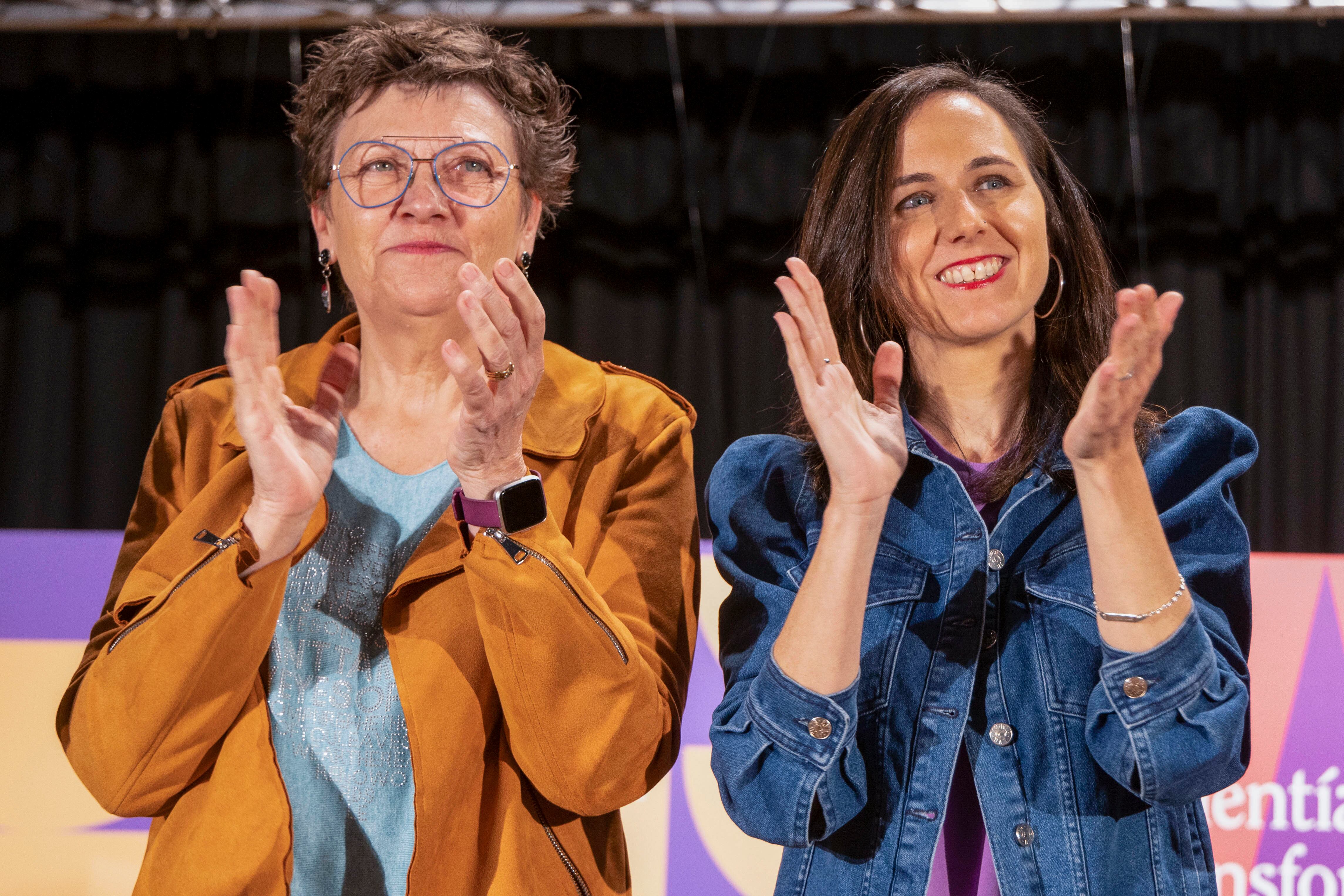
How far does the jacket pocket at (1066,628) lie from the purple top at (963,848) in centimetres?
14

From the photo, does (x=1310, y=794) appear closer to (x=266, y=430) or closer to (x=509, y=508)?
(x=509, y=508)

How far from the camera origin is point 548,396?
1.71 metres

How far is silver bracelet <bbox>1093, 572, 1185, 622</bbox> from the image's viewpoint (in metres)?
1.28

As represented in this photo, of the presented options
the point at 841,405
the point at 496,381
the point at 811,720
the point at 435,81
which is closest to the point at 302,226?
the point at 435,81

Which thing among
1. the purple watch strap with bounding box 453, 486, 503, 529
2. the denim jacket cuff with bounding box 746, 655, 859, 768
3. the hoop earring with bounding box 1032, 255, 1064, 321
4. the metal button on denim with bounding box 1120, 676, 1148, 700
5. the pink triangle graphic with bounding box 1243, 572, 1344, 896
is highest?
the hoop earring with bounding box 1032, 255, 1064, 321

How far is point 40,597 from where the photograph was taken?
2291 mm

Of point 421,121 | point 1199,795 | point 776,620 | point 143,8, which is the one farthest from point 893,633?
point 143,8

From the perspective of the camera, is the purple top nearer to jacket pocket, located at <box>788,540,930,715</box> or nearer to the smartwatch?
jacket pocket, located at <box>788,540,930,715</box>

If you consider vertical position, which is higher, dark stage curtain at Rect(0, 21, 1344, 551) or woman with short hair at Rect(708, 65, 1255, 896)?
dark stage curtain at Rect(0, 21, 1344, 551)

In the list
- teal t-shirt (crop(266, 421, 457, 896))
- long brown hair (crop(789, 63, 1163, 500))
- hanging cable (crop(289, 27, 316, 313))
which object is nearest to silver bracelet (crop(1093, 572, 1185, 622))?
long brown hair (crop(789, 63, 1163, 500))

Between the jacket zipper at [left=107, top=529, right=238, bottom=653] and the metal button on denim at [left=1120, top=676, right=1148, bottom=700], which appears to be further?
the jacket zipper at [left=107, top=529, right=238, bottom=653]

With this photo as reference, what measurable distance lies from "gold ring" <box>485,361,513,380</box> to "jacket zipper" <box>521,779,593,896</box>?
0.55 metres

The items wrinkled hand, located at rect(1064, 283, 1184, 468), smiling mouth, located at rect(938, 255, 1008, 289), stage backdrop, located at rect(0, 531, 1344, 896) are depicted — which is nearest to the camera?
wrinkled hand, located at rect(1064, 283, 1184, 468)

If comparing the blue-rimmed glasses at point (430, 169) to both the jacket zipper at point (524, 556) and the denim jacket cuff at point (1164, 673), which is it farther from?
the denim jacket cuff at point (1164, 673)
